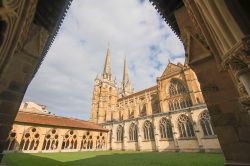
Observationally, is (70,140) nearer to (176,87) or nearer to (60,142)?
(60,142)

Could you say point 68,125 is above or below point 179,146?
above

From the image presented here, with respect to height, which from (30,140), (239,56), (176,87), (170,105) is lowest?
(239,56)

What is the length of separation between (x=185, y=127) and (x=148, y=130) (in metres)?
6.73

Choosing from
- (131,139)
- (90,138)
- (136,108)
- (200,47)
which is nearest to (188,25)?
(200,47)

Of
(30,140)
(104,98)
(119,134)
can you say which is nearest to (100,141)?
(119,134)

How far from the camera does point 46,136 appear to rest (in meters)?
21.2

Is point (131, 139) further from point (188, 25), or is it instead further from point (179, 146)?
point (188, 25)

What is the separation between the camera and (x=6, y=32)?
1.87m

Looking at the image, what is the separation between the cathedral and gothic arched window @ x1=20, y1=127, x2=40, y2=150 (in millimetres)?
14629

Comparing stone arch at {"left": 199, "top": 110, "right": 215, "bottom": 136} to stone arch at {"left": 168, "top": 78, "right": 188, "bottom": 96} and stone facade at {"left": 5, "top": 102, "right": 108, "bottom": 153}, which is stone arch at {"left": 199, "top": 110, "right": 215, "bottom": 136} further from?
stone facade at {"left": 5, "top": 102, "right": 108, "bottom": 153}

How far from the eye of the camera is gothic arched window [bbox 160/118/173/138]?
22.5 metres

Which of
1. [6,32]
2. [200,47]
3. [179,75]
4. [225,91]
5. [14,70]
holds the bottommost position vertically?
[225,91]

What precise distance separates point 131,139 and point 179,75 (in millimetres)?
16326

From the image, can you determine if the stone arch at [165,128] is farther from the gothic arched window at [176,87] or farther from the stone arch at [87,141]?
the stone arch at [87,141]
